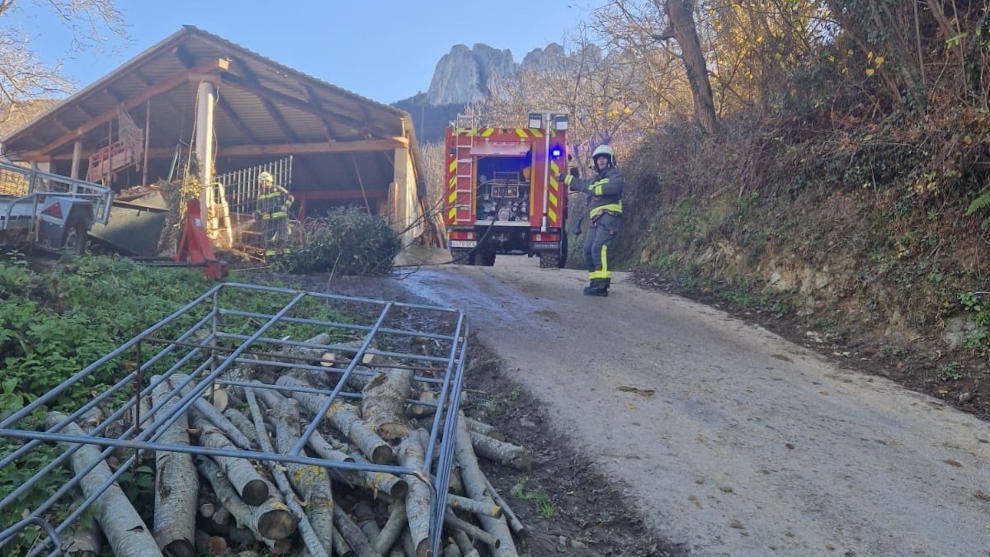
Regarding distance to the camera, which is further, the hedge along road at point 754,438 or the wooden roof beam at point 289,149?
the wooden roof beam at point 289,149

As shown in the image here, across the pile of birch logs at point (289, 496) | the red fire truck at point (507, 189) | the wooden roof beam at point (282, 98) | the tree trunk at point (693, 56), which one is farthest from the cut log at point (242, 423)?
the wooden roof beam at point (282, 98)

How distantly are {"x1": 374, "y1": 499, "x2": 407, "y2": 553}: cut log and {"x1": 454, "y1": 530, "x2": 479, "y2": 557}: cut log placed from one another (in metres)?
0.23

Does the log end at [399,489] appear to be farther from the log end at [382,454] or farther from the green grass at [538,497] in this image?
the green grass at [538,497]

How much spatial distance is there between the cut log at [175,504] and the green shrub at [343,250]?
23.7 feet

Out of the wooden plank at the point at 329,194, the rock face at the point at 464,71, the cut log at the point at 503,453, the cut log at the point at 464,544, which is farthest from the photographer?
the rock face at the point at 464,71

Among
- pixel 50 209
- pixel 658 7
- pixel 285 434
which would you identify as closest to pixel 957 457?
pixel 285 434

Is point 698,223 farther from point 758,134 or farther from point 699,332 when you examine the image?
point 699,332

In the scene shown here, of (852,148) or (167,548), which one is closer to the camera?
(167,548)

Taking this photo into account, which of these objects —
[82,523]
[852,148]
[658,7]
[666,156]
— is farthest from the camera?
[666,156]

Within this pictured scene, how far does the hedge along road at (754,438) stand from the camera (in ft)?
10.2

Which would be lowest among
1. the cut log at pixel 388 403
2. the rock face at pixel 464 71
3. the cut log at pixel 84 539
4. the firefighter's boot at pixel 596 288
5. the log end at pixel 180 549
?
the log end at pixel 180 549

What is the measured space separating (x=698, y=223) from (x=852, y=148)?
368 centimetres

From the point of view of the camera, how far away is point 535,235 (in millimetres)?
11328

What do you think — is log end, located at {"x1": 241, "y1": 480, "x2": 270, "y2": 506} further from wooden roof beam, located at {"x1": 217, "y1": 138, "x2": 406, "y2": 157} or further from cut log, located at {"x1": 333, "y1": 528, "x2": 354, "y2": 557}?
wooden roof beam, located at {"x1": 217, "y1": 138, "x2": 406, "y2": 157}
